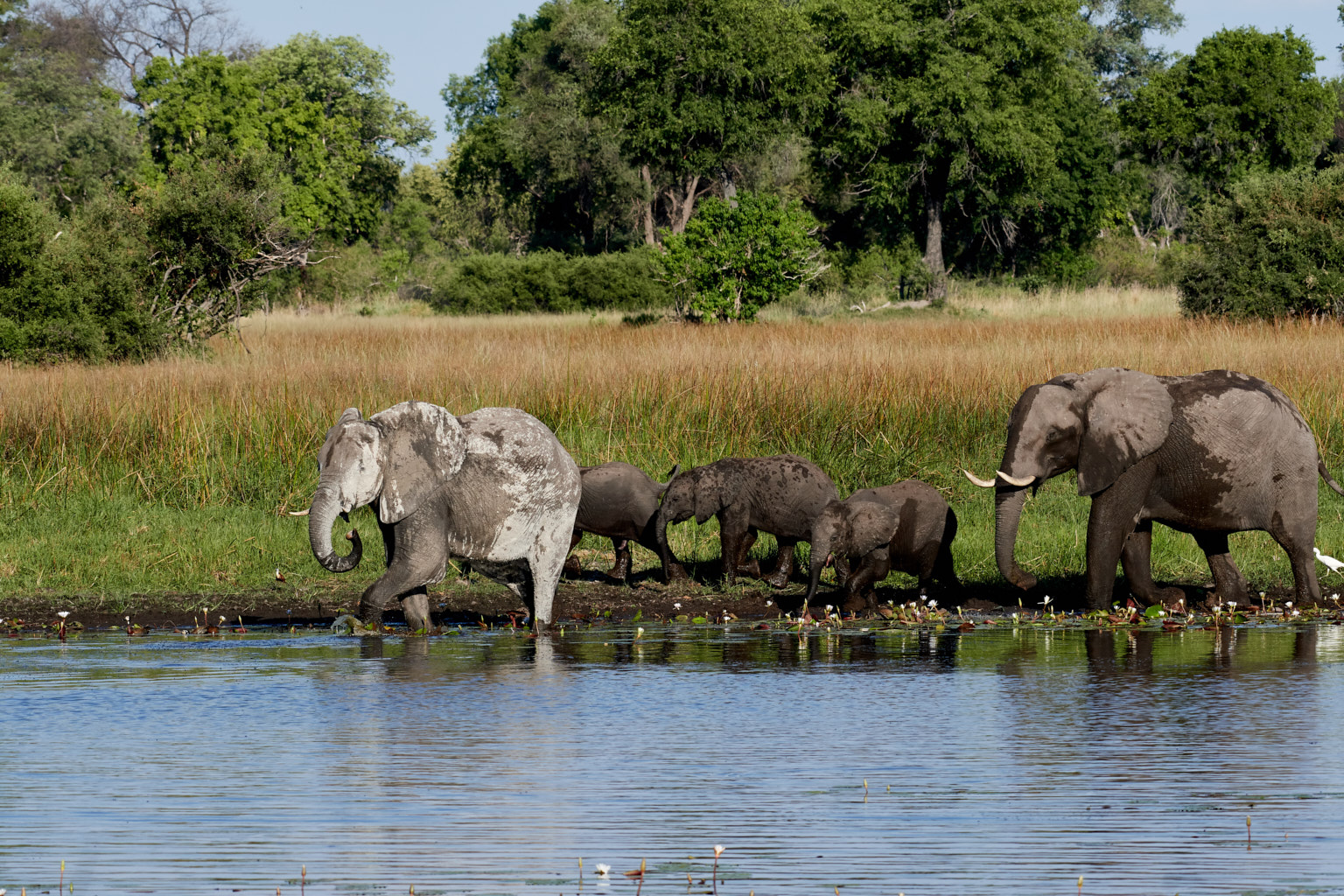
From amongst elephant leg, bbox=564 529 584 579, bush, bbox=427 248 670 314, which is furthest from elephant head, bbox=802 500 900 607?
bush, bbox=427 248 670 314

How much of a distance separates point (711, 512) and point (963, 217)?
48.5 meters

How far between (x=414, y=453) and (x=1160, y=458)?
446 centimetres

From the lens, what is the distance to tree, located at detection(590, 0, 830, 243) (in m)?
47.1

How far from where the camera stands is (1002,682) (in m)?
7.99

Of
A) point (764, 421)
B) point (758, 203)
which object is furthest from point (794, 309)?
point (764, 421)

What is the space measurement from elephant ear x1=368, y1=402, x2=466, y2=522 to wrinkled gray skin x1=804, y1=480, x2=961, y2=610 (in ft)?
8.57

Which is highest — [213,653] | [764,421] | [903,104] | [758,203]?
[903,104]

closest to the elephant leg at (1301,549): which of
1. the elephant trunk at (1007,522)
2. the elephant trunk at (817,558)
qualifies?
the elephant trunk at (1007,522)

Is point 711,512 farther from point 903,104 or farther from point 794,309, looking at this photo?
point 903,104

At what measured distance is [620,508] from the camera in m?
12.0

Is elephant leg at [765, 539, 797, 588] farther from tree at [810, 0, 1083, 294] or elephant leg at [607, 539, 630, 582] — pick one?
tree at [810, 0, 1083, 294]

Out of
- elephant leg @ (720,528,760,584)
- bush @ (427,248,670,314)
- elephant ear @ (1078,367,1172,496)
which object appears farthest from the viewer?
bush @ (427,248,670,314)

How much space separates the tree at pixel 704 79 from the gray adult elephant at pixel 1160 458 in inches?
1483

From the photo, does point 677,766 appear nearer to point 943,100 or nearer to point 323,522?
point 323,522
